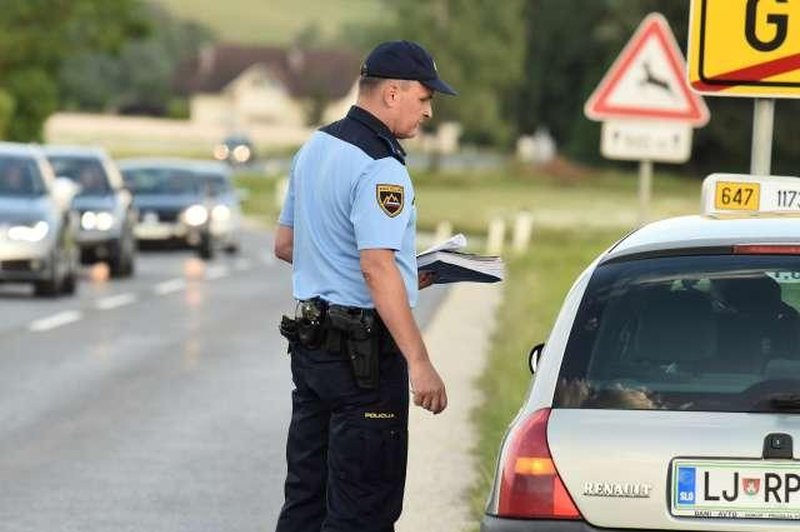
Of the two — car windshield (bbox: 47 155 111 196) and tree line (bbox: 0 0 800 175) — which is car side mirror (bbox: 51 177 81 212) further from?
tree line (bbox: 0 0 800 175)

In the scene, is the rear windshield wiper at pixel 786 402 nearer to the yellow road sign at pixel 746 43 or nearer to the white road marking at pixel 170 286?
the yellow road sign at pixel 746 43

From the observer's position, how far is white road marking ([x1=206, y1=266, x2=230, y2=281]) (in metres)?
31.1

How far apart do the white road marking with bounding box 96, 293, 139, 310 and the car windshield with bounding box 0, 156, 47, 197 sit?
1.38m

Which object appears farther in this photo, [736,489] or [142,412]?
[142,412]

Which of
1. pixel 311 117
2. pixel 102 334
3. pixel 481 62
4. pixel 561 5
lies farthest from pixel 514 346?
pixel 311 117

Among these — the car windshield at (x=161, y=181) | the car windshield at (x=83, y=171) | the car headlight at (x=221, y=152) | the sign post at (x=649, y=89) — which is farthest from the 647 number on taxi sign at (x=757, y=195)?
the car headlight at (x=221, y=152)

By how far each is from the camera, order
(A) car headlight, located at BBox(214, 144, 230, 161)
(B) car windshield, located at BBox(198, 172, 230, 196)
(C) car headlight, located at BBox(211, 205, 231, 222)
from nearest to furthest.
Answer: (C) car headlight, located at BBox(211, 205, 231, 222), (B) car windshield, located at BBox(198, 172, 230, 196), (A) car headlight, located at BBox(214, 144, 230, 161)

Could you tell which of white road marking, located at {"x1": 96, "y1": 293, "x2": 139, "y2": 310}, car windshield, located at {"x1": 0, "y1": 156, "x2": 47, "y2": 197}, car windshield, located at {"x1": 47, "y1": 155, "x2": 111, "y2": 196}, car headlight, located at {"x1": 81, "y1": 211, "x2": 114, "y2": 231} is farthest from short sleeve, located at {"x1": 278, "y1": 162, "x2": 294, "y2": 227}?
car windshield, located at {"x1": 47, "y1": 155, "x2": 111, "y2": 196}

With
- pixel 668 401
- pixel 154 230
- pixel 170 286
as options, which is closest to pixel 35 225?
pixel 170 286

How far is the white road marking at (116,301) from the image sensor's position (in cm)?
2383

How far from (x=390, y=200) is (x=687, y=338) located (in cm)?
98

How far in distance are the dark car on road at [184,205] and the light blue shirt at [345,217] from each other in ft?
99.0

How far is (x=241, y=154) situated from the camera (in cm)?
12394

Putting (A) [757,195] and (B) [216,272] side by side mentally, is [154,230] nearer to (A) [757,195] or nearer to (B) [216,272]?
(B) [216,272]
